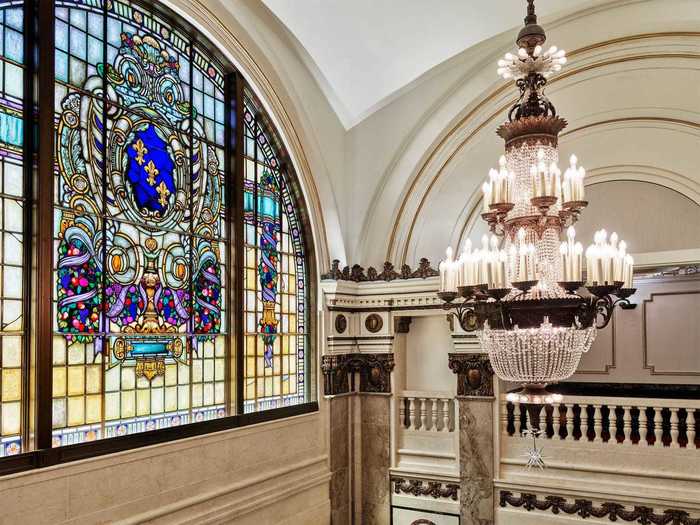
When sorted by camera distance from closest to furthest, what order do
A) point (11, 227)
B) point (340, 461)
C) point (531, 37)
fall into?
point (531, 37) → point (11, 227) → point (340, 461)

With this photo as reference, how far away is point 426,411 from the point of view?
742 centimetres

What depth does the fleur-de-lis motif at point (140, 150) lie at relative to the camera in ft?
17.0

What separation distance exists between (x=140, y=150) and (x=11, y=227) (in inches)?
51.8

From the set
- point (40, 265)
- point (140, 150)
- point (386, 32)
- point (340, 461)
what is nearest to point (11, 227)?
point (40, 265)

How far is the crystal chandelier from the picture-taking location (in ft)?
10.8

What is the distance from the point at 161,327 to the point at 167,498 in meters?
1.34

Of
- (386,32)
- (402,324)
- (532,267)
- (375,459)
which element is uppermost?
(386,32)

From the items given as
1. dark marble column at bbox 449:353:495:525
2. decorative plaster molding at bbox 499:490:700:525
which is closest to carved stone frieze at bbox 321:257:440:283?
dark marble column at bbox 449:353:495:525

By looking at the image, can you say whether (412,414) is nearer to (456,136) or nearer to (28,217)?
(456,136)

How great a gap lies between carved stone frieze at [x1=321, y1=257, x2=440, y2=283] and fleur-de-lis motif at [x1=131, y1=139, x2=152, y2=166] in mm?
2642

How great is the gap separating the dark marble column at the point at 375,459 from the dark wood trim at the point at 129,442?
3.80 ft

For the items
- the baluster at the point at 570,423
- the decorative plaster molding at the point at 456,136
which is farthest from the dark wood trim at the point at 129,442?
the baluster at the point at 570,423

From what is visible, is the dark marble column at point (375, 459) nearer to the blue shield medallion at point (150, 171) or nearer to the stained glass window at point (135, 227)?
the stained glass window at point (135, 227)

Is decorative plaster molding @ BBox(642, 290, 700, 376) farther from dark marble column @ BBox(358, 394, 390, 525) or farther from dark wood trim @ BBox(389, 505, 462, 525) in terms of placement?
dark marble column @ BBox(358, 394, 390, 525)
